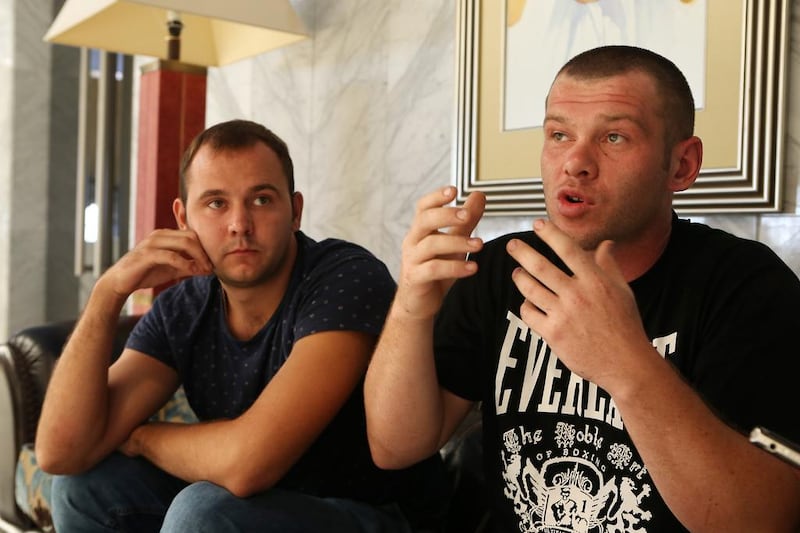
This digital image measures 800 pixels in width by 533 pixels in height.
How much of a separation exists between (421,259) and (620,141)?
31 cm

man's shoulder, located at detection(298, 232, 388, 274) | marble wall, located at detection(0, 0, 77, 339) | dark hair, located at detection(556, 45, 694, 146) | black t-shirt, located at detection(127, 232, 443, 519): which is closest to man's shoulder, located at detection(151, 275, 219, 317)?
black t-shirt, located at detection(127, 232, 443, 519)

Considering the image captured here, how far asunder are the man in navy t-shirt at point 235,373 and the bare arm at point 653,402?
2.00 ft

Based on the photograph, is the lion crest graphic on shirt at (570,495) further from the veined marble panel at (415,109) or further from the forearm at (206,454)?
the veined marble panel at (415,109)

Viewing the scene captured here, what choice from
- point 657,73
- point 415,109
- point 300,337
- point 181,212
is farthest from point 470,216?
point 415,109

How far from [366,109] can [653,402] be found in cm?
169

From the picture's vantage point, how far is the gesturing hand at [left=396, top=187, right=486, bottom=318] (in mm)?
1070

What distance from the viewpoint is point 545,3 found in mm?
1921

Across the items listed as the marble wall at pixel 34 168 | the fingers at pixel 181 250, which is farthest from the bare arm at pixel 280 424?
the marble wall at pixel 34 168

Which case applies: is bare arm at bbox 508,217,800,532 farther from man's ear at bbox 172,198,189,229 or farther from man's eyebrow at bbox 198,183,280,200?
man's ear at bbox 172,198,189,229

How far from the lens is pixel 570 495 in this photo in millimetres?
1150

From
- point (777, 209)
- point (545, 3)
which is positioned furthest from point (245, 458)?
point (545, 3)

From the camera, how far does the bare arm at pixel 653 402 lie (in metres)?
0.93

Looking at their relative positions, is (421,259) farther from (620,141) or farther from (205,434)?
(205,434)

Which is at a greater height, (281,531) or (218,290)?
(218,290)
